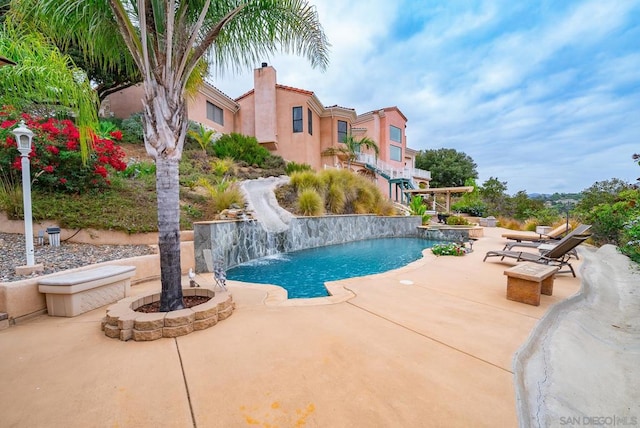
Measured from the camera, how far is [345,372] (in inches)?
91.9

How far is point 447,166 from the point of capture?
3897 cm

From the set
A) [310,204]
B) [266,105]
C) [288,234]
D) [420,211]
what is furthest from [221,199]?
[266,105]

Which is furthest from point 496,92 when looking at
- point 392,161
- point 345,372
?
point 345,372

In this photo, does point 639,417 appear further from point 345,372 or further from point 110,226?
point 110,226

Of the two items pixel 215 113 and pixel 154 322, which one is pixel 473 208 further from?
pixel 154 322

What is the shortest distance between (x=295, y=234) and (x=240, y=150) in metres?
8.80

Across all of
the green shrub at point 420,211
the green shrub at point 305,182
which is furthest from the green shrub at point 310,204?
the green shrub at point 420,211

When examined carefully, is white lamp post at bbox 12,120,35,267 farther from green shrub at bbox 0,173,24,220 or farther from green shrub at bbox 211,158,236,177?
green shrub at bbox 211,158,236,177

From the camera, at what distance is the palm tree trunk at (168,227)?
131 inches

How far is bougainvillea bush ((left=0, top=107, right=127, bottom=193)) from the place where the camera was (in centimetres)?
619

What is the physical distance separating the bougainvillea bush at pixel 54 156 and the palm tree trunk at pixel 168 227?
487cm

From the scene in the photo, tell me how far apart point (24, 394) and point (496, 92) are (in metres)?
27.9

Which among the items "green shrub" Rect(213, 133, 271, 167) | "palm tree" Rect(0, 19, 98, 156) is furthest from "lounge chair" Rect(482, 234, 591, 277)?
"green shrub" Rect(213, 133, 271, 167)

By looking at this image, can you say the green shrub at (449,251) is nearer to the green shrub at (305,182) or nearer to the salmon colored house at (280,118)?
the green shrub at (305,182)
